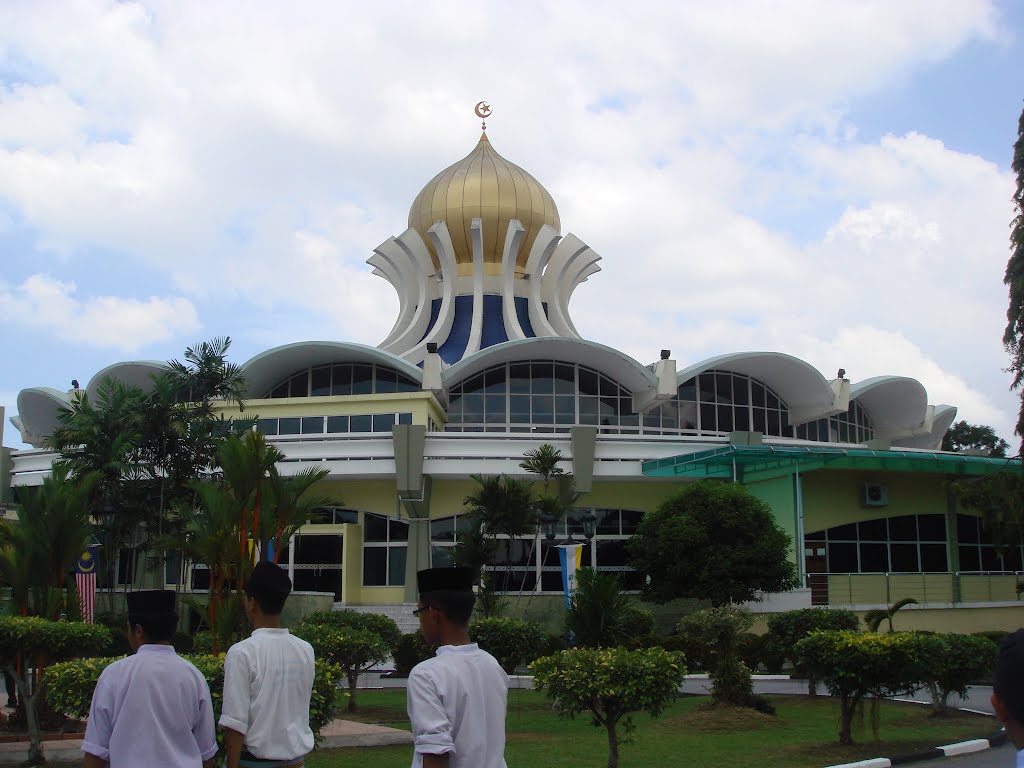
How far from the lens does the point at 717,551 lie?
25.9m

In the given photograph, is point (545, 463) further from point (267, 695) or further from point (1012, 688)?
point (1012, 688)

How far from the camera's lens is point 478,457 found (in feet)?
102

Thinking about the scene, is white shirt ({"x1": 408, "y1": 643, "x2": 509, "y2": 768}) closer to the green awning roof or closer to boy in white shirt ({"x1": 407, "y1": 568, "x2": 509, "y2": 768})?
boy in white shirt ({"x1": 407, "y1": 568, "x2": 509, "y2": 768})

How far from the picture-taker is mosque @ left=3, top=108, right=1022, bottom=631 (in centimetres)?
3036

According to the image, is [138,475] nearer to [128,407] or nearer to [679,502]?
[128,407]

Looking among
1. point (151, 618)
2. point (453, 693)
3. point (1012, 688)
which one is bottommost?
point (453, 693)

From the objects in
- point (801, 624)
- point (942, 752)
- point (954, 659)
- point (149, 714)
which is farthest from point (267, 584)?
point (801, 624)

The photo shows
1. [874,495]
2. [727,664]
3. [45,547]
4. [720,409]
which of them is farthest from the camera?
[720,409]

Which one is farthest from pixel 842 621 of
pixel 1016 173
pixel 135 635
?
pixel 135 635

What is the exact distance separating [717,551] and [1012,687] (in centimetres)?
2315

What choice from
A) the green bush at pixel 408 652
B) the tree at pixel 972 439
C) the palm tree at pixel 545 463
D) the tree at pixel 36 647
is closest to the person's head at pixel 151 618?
the tree at pixel 36 647

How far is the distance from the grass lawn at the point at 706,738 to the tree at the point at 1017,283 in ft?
23.6

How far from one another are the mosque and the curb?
1214 cm

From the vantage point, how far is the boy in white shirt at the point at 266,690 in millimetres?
5387
